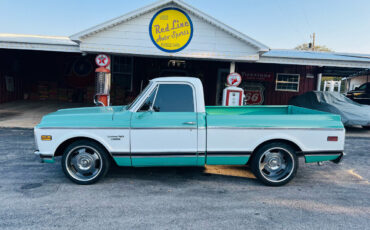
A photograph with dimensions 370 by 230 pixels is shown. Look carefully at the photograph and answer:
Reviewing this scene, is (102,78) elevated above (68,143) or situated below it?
above

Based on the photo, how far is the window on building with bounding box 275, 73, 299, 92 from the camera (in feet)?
52.9

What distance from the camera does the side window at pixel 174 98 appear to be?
4.11 m

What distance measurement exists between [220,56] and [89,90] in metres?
10.1

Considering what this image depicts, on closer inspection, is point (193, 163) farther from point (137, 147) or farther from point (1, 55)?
Result: point (1, 55)

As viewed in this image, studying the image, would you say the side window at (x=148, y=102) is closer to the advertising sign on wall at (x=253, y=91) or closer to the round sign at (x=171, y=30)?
the round sign at (x=171, y=30)

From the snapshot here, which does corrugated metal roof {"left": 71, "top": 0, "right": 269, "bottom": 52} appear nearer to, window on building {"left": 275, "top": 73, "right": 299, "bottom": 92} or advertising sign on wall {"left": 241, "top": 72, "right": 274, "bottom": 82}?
advertising sign on wall {"left": 241, "top": 72, "right": 274, "bottom": 82}

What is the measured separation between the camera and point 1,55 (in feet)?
44.7

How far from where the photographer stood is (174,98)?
4.14 m

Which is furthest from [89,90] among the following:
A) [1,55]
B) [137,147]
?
[137,147]

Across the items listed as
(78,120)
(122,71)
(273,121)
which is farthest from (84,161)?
(122,71)

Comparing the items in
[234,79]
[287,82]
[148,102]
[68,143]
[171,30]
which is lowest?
[68,143]

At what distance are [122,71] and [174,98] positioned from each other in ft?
40.8

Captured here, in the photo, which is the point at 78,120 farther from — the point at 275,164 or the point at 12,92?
the point at 12,92

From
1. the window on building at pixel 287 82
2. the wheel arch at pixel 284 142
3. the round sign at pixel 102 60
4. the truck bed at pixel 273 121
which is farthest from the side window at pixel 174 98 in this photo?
the window on building at pixel 287 82
